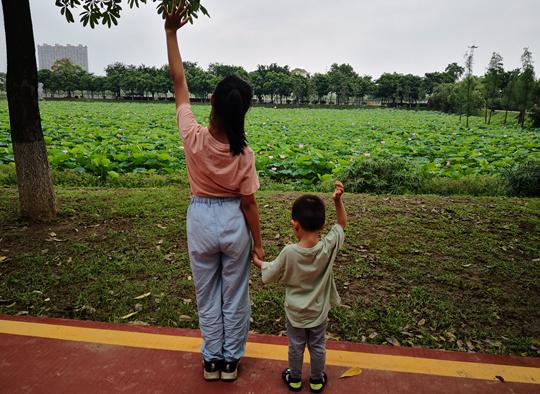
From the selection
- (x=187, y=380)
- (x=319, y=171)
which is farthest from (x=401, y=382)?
(x=319, y=171)

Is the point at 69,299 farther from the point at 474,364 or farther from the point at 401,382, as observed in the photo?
the point at 474,364

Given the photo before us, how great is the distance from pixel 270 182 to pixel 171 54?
239 inches

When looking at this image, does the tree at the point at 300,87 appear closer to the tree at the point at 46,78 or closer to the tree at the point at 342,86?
the tree at the point at 342,86

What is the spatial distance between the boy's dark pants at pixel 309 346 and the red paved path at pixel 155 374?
129 millimetres

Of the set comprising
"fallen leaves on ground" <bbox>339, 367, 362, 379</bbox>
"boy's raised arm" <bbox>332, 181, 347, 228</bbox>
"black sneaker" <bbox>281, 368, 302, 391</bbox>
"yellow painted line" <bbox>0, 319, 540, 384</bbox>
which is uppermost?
"boy's raised arm" <bbox>332, 181, 347, 228</bbox>

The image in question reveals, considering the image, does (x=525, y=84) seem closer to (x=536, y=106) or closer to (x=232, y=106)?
(x=536, y=106)

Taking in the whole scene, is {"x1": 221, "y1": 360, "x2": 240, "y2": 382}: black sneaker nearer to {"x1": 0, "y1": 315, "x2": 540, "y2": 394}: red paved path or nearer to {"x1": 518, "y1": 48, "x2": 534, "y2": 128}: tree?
{"x1": 0, "y1": 315, "x2": 540, "y2": 394}: red paved path

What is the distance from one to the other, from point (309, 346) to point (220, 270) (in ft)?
1.87

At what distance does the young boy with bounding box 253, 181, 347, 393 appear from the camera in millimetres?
1827

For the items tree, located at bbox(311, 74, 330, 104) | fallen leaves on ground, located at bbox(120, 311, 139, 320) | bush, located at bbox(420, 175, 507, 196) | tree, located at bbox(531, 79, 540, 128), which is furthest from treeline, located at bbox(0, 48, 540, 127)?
fallen leaves on ground, located at bbox(120, 311, 139, 320)

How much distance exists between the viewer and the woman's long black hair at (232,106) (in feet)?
5.86

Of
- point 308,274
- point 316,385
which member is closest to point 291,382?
point 316,385

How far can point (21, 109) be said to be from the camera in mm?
4117

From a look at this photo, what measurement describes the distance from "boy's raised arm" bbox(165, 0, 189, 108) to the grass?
1.58 metres
